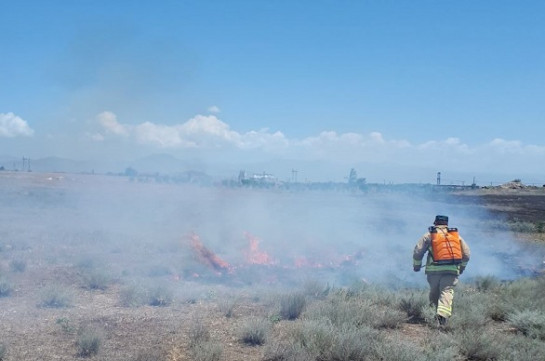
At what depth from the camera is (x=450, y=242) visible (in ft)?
30.3

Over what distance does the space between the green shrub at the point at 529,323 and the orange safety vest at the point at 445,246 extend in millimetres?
1583

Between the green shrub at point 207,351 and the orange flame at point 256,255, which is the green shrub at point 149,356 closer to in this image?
the green shrub at point 207,351

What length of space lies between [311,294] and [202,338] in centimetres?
375

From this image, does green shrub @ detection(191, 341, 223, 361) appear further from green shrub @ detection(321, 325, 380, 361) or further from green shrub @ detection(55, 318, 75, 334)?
green shrub @ detection(55, 318, 75, 334)

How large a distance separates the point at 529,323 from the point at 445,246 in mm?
2056

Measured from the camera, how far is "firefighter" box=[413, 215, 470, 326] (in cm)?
916

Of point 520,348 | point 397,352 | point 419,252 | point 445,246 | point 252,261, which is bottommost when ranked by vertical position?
point 252,261

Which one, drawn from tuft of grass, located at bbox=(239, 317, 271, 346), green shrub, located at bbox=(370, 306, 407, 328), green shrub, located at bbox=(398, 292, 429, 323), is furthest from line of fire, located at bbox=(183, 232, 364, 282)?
tuft of grass, located at bbox=(239, 317, 271, 346)

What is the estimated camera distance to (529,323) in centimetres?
923

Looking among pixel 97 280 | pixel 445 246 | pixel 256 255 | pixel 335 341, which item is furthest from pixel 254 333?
pixel 256 255

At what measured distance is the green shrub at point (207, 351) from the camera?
286 inches

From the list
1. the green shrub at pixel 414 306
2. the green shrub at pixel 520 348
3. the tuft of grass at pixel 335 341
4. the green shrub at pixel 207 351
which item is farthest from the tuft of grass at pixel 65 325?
the green shrub at pixel 520 348

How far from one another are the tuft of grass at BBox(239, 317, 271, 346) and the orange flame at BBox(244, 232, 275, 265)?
24.8ft

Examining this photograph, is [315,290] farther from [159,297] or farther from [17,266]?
[17,266]
